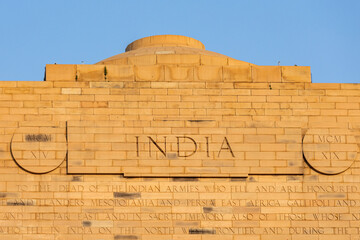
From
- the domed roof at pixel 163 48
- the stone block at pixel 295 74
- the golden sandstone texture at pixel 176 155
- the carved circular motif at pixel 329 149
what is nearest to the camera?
the golden sandstone texture at pixel 176 155

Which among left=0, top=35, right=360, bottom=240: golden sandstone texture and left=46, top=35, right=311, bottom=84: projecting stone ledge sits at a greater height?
left=46, top=35, right=311, bottom=84: projecting stone ledge

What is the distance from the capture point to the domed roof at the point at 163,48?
28562mm

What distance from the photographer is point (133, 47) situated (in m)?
31.3

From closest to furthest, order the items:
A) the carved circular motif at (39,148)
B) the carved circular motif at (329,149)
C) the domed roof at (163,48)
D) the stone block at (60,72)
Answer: the carved circular motif at (39,148) → the carved circular motif at (329,149) → the stone block at (60,72) → the domed roof at (163,48)

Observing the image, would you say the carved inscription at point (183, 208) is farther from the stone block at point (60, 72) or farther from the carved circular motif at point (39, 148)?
the stone block at point (60, 72)

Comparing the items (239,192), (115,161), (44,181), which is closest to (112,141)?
(115,161)

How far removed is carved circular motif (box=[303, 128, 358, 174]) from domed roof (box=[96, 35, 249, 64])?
421 cm

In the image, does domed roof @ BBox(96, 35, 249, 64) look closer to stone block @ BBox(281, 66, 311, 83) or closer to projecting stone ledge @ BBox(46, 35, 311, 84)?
projecting stone ledge @ BBox(46, 35, 311, 84)

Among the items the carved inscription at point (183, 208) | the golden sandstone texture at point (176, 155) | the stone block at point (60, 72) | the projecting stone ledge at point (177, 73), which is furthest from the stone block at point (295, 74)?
the stone block at point (60, 72)

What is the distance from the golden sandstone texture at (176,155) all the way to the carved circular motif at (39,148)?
28 millimetres

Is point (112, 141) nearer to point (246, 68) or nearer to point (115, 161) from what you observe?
point (115, 161)

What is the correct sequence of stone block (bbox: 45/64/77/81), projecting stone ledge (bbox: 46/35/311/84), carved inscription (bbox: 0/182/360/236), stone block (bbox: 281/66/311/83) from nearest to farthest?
carved inscription (bbox: 0/182/360/236)
stone block (bbox: 45/64/77/81)
projecting stone ledge (bbox: 46/35/311/84)
stone block (bbox: 281/66/311/83)

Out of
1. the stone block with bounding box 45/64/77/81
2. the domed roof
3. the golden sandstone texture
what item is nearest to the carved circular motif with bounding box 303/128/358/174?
the golden sandstone texture

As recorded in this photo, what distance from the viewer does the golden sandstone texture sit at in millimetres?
24516
